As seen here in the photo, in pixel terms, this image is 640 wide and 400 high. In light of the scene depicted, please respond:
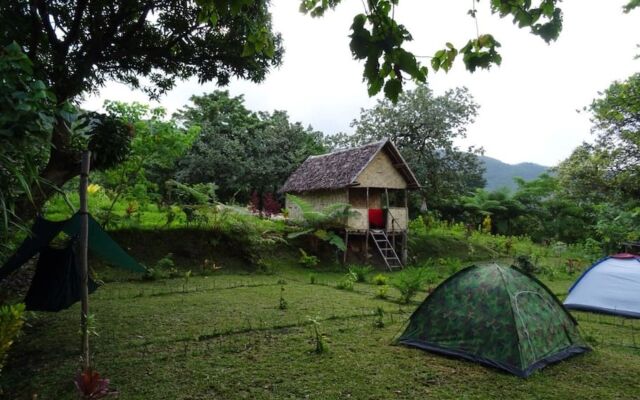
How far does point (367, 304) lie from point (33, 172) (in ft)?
20.9

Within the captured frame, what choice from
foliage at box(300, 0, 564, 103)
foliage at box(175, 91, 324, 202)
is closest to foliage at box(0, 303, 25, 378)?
foliage at box(300, 0, 564, 103)

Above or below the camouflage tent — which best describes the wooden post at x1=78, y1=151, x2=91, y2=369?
above

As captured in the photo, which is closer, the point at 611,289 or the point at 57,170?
the point at 57,170

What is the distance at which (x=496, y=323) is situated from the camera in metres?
4.95

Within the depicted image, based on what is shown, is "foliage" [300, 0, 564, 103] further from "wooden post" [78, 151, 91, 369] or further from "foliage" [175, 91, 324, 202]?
"foliage" [175, 91, 324, 202]

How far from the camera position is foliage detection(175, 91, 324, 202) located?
18609 mm

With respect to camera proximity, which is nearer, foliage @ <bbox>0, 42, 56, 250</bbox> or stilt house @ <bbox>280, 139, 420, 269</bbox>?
foliage @ <bbox>0, 42, 56, 250</bbox>

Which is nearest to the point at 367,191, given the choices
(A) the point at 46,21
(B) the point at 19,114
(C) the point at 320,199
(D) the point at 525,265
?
(C) the point at 320,199

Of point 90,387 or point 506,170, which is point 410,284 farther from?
point 506,170

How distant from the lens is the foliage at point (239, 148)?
18.6 meters

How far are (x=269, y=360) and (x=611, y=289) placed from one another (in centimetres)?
662

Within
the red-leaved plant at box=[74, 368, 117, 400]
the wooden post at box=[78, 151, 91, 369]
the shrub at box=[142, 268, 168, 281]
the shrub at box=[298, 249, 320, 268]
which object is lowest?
the red-leaved plant at box=[74, 368, 117, 400]

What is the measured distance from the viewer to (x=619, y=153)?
1455cm

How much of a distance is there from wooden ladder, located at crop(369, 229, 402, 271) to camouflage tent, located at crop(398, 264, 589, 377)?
8.30 m
